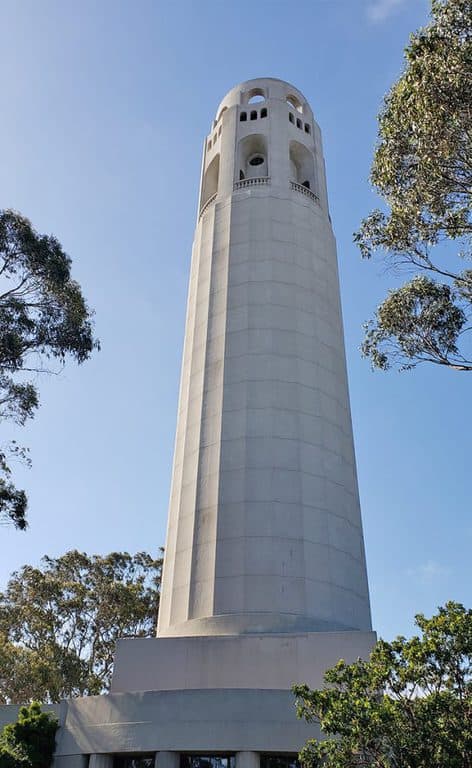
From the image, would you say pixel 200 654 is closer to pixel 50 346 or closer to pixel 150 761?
pixel 150 761

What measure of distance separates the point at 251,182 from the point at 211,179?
492 cm

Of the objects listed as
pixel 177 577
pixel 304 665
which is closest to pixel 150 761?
pixel 304 665

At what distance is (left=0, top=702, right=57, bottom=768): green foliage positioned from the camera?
16.9m

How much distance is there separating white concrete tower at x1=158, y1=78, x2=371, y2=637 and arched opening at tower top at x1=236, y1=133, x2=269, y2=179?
0.14 metres

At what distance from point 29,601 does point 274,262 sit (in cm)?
Answer: 2551

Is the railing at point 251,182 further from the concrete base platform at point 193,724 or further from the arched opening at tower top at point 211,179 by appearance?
the concrete base platform at point 193,724

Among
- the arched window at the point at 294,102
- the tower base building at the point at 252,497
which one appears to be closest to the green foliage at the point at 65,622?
the tower base building at the point at 252,497

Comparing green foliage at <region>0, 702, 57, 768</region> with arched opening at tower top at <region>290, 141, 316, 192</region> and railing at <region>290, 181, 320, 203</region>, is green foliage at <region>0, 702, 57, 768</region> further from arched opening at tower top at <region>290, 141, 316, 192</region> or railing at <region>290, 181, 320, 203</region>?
arched opening at tower top at <region>290, 141, 316, 192</region>

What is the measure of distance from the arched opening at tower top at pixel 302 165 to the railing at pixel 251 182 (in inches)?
102

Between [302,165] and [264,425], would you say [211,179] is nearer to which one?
[302,165]

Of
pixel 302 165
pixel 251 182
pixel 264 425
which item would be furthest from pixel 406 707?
pixel 302 165

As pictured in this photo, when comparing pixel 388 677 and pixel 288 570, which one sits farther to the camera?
pixel 288 570

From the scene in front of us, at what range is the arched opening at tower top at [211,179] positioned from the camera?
34938 millimetres

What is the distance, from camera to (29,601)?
3931cm
